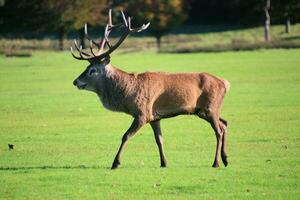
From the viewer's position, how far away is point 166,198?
40.9 feet

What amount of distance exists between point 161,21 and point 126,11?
10.6 m

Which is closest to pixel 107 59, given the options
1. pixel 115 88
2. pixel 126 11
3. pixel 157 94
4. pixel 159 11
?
pixel 115 88

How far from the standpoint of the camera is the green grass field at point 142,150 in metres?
13.3

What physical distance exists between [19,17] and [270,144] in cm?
7350

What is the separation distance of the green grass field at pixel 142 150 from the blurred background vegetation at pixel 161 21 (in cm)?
4274

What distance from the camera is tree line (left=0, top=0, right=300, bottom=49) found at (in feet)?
289

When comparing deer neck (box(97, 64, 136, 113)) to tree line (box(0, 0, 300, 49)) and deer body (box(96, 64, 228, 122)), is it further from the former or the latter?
tree line (box(0, 0, 300, 49))

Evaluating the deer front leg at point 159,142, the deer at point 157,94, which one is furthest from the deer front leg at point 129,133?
the deer front leg at point 159,142

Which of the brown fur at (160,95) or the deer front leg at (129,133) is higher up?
the brown fur at (160,95)

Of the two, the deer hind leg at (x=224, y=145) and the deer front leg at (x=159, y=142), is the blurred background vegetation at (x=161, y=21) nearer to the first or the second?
the deer hind leg at (x=224, y=145)

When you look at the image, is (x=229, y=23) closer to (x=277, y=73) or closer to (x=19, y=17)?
(x=19, y=17)

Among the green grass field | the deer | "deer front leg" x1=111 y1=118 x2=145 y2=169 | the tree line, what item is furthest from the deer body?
the tree line

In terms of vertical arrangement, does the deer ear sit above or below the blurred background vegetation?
above

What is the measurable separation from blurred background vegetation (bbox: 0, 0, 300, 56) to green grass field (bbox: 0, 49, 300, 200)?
140ft
